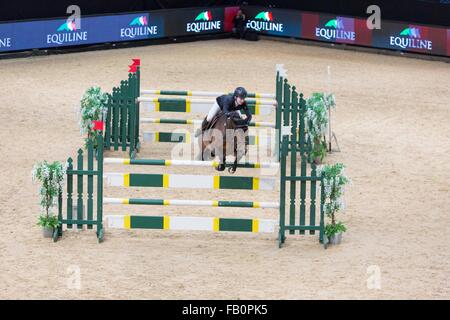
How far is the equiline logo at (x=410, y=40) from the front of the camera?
30.3m

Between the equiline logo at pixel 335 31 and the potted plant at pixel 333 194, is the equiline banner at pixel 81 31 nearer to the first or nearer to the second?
the equiline logo at pixel 335 31

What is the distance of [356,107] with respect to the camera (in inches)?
942

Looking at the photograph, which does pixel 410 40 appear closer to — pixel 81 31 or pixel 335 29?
pixel 335 29

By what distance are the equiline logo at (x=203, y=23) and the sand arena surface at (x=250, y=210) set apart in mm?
4077

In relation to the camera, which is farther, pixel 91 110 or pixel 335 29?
pixel 335 29

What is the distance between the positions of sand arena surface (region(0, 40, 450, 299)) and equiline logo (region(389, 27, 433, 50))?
1873mm

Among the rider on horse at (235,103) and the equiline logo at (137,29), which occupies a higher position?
the equiline logo at (137,29)

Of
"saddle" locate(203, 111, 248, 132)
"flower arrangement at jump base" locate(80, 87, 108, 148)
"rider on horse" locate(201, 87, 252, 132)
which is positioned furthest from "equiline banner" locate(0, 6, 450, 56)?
"rider on horse" locate(201, 87, 252, 132)

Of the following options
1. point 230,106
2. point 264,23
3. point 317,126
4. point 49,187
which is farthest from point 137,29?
point 49,187

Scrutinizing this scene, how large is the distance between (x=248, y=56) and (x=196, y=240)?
51.9 feet

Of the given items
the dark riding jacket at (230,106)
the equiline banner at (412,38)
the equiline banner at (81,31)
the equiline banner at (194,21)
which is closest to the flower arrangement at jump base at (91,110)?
the dark riding jacket at (230,106)

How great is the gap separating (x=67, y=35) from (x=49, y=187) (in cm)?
1585

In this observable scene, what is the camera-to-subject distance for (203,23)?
32719mm
